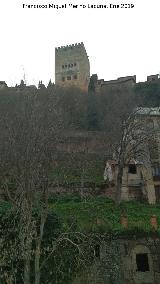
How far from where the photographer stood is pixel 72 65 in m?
95.4

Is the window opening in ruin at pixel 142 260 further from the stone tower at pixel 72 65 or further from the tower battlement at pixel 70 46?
the tower battlement at pixel 70 46

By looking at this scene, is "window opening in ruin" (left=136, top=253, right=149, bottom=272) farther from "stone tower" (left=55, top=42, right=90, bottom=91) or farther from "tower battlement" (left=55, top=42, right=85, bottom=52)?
"tower battlement" (left=55, top=42, right=85, bottom=52)

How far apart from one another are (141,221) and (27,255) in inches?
513

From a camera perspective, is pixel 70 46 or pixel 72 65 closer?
pixel 72 65

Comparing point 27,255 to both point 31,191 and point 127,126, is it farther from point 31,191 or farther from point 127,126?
point 127,126

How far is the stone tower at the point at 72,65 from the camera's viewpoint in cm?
9375

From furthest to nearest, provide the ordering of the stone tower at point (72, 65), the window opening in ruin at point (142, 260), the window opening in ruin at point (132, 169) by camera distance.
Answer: the stone tower at point (72, 65) → the window opening in ruin at point (132, 169) → the window opening in ruin at point (142, 260)

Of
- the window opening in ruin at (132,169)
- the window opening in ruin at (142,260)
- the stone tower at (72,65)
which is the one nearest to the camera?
the window opening in ruin at (142,260)

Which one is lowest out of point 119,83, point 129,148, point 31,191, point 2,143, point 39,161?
point 31,191

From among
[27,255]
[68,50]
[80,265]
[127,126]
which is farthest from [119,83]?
[27,255]

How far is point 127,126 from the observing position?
36.4 m

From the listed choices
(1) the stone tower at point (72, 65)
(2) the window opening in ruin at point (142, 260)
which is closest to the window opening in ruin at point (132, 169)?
(2) the window opening in ruin at point (142, 260)

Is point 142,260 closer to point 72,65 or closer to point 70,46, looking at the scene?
point 72,65

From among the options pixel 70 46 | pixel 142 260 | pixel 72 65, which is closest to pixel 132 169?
pixel 142 260
